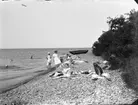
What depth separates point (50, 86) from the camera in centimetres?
225

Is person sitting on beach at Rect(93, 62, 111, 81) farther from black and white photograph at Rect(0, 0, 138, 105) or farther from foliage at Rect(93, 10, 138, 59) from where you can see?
foliage at Rect(93, 10, 138, 59)

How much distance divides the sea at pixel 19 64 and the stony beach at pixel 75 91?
0.09 meters

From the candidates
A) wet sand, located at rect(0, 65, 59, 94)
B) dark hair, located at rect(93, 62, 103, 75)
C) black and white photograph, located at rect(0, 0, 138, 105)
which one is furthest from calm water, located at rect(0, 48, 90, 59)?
dark hair, located at rect(93, 62, 103, 75)

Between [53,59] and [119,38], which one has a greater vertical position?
[119,38]

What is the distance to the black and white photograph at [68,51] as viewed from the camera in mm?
2174

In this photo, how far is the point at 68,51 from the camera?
7.41ft

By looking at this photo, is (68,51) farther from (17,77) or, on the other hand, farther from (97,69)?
(17,77)

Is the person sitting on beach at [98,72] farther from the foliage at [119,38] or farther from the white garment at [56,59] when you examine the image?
the white garment at [56,59]

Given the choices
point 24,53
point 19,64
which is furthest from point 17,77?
point 24,53

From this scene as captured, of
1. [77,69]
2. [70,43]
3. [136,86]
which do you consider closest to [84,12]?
[70,43]

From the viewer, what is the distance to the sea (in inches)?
88.0

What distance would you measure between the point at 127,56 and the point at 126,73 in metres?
0.18

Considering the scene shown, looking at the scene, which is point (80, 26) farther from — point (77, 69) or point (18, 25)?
point (18, 25)

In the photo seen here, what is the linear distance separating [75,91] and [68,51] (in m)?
0.42
